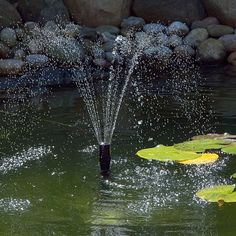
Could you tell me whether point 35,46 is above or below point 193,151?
above

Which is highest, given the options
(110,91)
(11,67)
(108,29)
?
(108,29)

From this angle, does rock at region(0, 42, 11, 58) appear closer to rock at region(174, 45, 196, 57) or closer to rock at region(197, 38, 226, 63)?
rock at region(174, 45, 196, 57)

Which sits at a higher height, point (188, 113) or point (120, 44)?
point (120, 44)

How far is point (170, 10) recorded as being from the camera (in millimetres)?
12273

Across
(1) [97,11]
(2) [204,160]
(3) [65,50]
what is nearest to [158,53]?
(3) [65,50]

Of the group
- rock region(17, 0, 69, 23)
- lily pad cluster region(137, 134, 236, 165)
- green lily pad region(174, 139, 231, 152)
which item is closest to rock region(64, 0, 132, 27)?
rock region(17, 0, 69, 23)

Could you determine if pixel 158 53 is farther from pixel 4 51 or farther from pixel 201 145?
pixel 201 145

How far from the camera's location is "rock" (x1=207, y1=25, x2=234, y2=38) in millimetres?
11883

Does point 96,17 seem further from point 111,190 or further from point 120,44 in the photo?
point 111,190

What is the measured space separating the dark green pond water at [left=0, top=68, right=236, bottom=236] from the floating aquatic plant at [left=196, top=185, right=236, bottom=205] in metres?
0.05

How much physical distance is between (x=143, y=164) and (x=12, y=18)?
6.95 m

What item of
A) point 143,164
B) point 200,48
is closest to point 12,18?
point 200,48

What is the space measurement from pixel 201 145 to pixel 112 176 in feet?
3.26

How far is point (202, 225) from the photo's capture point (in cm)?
405
